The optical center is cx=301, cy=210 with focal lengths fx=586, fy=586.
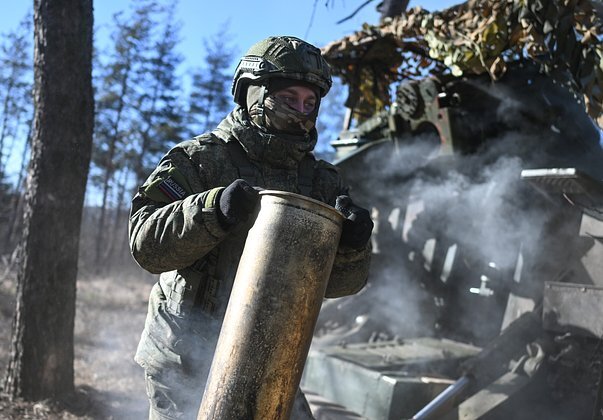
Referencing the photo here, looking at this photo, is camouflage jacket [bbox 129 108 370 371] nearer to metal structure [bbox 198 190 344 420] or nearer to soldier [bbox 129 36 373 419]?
soldier [bbox 129 36 373 419]

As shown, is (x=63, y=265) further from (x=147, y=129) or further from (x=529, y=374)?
(x=147, y=129)

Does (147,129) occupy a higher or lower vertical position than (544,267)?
higher

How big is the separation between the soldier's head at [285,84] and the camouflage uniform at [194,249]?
8cm

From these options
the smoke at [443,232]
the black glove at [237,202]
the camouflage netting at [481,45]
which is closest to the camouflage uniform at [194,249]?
the black glove at [237,202]

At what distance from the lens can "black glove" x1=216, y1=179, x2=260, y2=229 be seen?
2.25 metres

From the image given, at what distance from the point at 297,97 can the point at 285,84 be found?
0.28 ft

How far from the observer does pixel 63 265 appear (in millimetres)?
5711

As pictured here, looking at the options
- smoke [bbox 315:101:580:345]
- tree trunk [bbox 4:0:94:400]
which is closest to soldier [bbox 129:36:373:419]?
tree trunk [bbox 4:0:94:400]

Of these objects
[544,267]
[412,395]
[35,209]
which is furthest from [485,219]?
[35,209]

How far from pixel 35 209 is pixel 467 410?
436 cm

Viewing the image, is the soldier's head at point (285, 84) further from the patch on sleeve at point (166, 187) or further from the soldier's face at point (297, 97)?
the patch on sleeve at point (166, 187)

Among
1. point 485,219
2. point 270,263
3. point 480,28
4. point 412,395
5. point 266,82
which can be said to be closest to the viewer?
point 270,263

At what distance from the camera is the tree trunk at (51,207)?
18.2 feet

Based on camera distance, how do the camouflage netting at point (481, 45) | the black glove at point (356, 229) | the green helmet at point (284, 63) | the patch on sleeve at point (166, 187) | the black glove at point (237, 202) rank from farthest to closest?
the camouflage netting at point (481, 45) < the green helmet at point (284, 63) < the patch on sleeve at point (166, 187) < the black glove at point (356, 229) < the black glove at point (237, 202)
